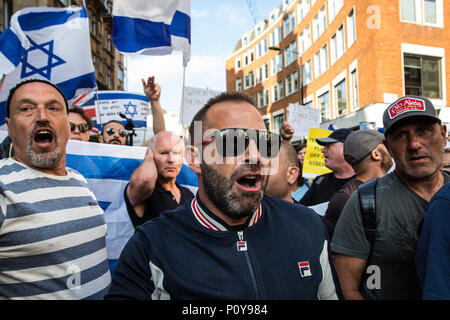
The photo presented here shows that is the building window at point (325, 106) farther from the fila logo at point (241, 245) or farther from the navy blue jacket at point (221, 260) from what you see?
the fila logo at point (241, 245)

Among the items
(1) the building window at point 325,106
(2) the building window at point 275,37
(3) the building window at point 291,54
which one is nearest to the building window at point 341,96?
(1) the building window at point 325,106

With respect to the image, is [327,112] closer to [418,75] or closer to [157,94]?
[418,75]

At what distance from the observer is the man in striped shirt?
1.56 metres

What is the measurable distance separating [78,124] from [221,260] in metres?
2.87

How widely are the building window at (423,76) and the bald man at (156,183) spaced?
1599cm

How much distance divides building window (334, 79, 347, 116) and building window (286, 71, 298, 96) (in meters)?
8.69

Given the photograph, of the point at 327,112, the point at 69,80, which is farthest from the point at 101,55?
the point at 69,80

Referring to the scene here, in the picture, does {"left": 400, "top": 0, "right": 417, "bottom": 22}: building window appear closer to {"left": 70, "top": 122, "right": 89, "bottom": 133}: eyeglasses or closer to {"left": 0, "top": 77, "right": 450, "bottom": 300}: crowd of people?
{"left": 70, "top": 122, "right": 89, "bottom": 133}: eyeglasses

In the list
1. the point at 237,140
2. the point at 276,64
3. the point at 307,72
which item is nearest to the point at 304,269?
the point at 237,140

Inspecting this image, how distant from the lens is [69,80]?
3.86m

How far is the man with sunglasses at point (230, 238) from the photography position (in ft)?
4.32

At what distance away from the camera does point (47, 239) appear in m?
A: 1.64
